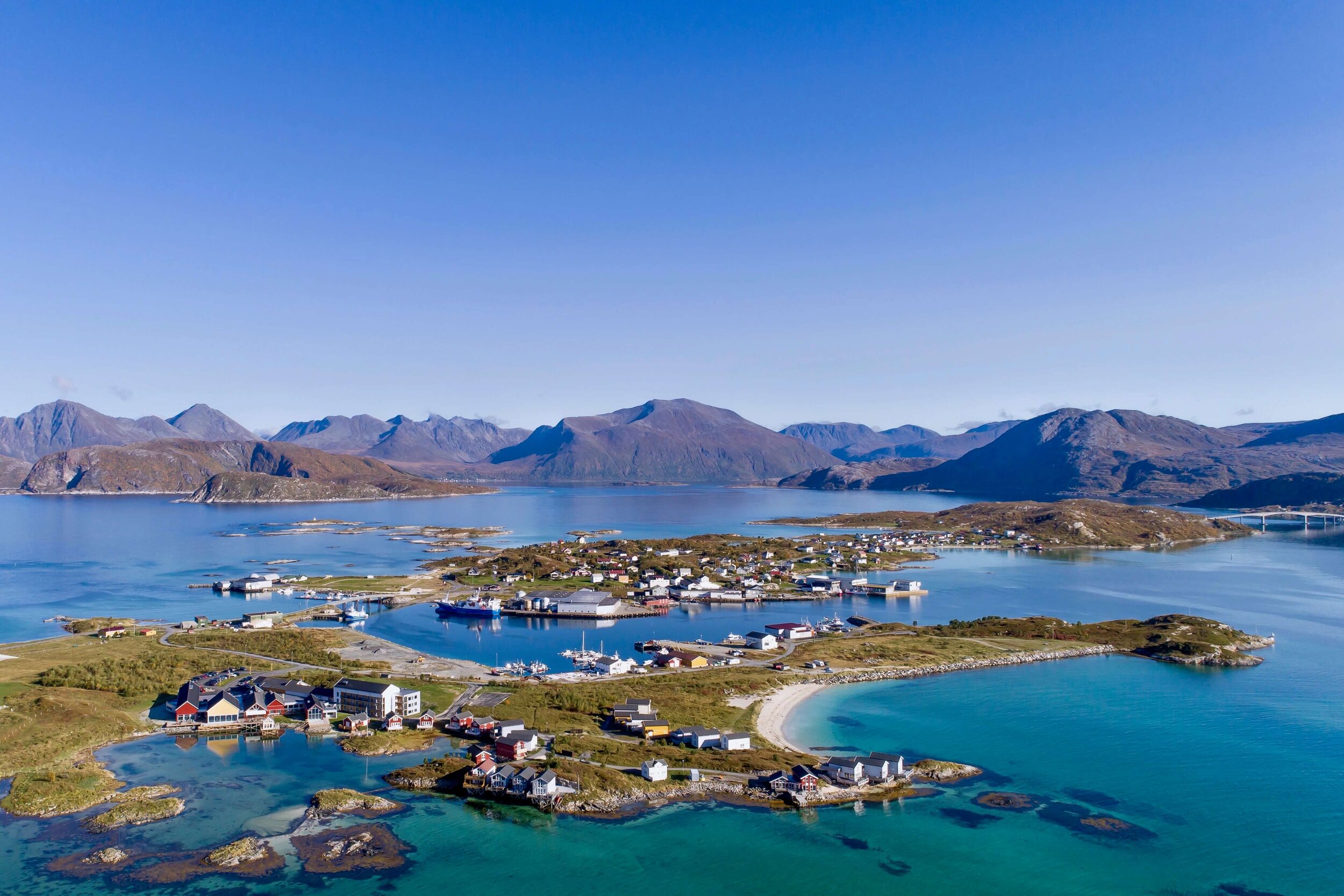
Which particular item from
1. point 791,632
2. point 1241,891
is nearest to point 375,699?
point 791,632

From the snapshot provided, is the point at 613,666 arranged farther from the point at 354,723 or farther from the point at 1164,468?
the point at 1164,468

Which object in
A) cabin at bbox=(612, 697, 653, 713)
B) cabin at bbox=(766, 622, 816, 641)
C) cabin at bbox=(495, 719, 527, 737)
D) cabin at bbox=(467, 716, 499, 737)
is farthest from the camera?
cabin at bbox=(766, 622, 816, 641)

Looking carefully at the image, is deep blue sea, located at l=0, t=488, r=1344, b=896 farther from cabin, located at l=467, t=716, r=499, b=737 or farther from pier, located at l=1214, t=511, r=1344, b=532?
pier, located at l=1214, t=511, r=1344, b=532

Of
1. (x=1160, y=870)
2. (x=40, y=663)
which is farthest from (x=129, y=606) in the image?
(x=1160, y=870)

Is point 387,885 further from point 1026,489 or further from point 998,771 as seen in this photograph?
point 1026,489

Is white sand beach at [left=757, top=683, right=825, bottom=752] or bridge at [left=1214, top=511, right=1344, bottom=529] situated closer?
white sand beach at [left=757, top=683, right=825, bottom=752]

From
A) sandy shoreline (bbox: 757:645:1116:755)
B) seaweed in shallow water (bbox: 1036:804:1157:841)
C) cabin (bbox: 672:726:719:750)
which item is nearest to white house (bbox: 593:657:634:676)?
sandy shoreline (bbox: 757:645:1116:755)

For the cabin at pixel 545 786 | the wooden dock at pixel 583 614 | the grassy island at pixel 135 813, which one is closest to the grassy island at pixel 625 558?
the wooden dock at pixel 583 614
